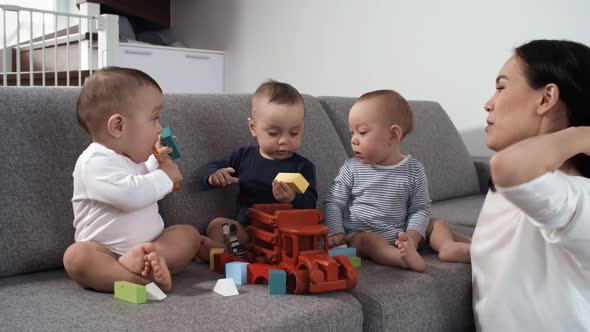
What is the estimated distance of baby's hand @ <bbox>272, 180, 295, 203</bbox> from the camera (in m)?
1.64

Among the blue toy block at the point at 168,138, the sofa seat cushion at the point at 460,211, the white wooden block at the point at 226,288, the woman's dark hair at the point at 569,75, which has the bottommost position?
the sofa seat cushion at the point at 460,211

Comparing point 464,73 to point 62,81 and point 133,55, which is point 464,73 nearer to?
point 133,55

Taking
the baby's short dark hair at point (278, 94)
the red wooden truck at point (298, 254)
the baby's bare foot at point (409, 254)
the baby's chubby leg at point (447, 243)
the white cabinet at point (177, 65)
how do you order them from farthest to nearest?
the white cabinet at point (177, 65) < the baby's short dark hair at point (278, 94) < the baby's chubby leg at point (447, 243) < the baby's bare foot at point (409, 254) < the red wooden truck at point (298, 254)

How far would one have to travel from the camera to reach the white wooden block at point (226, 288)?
131cm

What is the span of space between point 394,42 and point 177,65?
1681mm

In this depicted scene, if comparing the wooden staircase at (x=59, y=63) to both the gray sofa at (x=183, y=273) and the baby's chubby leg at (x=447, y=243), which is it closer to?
the gray sofa at (x=183, y=273)

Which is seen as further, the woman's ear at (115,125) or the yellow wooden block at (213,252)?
the yellow wooden block at (213,252)

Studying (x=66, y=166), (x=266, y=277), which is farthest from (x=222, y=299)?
(x=66, y=166)

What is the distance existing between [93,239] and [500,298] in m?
0.92

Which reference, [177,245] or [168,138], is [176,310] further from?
[168,138]

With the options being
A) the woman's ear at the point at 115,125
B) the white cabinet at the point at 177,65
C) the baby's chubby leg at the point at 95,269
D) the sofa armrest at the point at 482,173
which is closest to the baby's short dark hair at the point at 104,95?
the woman's ear at the point at 115,125

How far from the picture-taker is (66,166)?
154 cm

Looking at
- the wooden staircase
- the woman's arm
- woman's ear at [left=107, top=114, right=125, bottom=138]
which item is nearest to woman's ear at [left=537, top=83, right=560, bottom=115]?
the woman's arm

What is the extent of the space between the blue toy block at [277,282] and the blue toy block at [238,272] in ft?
0.32
